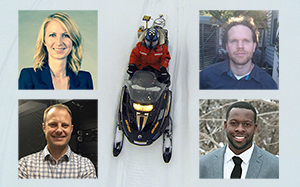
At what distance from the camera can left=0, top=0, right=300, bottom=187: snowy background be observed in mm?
3104

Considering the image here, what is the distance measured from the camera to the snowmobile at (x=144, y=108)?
9.20ft

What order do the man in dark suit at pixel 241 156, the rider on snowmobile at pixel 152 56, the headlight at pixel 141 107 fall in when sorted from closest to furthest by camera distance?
the headlight at pixel 141 107
the rider on snowmobile at pixel 152 56
the man in dark suit at pixel 241 156

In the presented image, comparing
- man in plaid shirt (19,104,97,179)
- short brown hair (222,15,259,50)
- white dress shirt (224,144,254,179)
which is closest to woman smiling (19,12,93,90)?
man in plaid shirt (19,104,97,179)

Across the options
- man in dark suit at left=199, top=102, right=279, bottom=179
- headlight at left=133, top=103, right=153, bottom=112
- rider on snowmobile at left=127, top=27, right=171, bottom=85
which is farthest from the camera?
man in dark suit at left=199, top=102, right=279, bottom=179

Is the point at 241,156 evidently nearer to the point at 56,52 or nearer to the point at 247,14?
the point at 247,14

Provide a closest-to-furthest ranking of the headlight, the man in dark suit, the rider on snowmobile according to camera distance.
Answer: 1. the headlight
2. the rider on snowmobile
3. the man in dark suit

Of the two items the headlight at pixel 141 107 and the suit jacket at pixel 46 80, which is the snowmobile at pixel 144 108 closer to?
the headlight at pixel 141 107

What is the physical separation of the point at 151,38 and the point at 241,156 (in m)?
1.50

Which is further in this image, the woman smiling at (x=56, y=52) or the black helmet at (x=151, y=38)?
the woman smiling at (x=56, y=52)

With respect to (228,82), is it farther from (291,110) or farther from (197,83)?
(291,110)

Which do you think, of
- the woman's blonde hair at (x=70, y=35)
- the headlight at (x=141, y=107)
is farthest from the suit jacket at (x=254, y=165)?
the woman's blonde hair at (x=70, y=35)

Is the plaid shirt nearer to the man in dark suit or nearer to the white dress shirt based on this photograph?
the man in dark suit

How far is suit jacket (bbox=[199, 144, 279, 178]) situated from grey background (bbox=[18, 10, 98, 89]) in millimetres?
1406

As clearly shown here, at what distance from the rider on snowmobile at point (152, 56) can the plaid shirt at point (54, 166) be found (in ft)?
3.48
